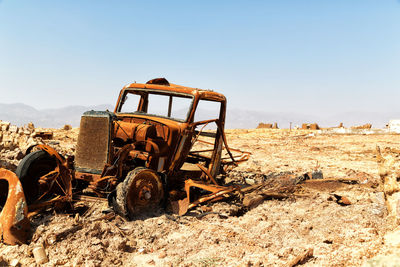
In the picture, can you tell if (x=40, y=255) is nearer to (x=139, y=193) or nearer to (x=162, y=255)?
(x=162, y=255)

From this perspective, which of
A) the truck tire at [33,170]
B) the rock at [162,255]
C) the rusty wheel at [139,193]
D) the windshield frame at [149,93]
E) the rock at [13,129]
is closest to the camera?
the rock at [162,255]

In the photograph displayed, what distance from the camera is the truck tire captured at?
186 inches

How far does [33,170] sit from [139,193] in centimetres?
180

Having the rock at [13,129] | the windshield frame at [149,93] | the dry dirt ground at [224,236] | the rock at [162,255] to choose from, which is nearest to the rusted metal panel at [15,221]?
the dry dirt ground at [224,236]

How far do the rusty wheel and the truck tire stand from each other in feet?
4.93

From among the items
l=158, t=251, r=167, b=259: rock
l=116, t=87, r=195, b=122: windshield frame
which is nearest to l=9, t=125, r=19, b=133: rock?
l=116, t=87, r=195, b=122: windshield frame

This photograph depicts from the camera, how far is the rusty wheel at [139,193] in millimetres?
4277

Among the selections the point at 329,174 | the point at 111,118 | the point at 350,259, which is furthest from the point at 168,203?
the point at 329,174

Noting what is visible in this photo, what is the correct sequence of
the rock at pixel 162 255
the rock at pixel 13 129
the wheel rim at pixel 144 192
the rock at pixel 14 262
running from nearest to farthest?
the rock at pixel 14 262
the rock at pixel 162 255
the wheel rim at pixel 144 192
the rock at pixel 13 129

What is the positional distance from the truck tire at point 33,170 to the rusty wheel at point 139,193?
1.50 metres

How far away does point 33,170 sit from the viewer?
4.88m

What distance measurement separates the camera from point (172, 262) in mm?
Result: 3398

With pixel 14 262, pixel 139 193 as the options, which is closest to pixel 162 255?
pixel 139 193

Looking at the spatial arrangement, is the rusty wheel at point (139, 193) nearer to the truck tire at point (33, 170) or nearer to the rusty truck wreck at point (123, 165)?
the rusty truck wreck at point (123, 165)
